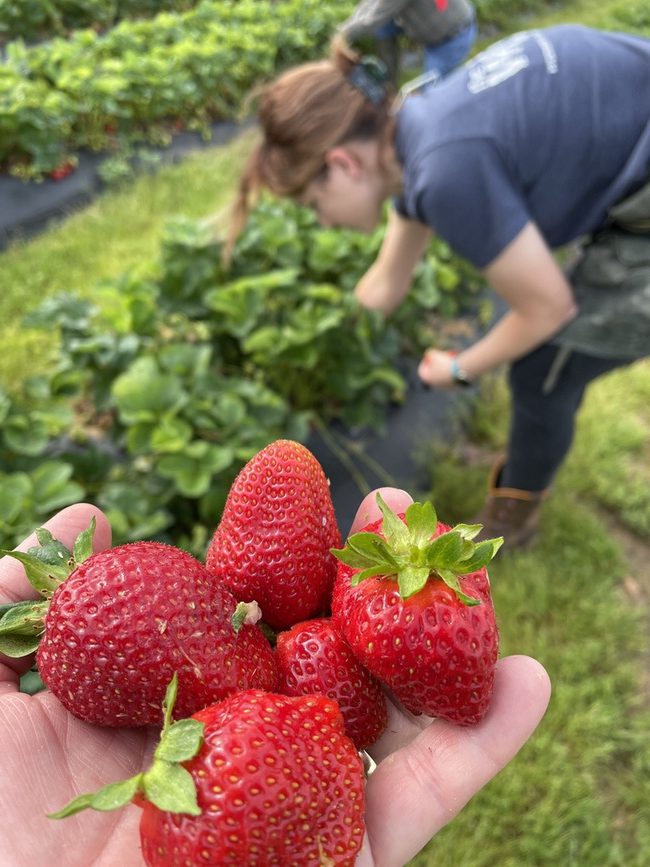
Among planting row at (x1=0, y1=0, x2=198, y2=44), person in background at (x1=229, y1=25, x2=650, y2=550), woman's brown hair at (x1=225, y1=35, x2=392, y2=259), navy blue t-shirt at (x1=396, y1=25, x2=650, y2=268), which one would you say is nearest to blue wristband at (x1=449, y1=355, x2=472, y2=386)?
person in background at (x1=229, y1=25, x2=650, y2=550)

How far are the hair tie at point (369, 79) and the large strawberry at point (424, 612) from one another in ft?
5.24

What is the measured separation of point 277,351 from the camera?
8.04 feet

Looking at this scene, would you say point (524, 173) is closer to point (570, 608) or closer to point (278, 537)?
point (278, 537)

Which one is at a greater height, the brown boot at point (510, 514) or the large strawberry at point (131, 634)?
the large strawberry at point (131, 634)

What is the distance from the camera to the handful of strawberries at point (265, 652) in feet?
2.53

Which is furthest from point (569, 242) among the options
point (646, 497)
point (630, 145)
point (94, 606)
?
point (94, 606)

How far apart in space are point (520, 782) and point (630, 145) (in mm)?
1729

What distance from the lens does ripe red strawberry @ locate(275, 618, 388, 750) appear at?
995 millimetres

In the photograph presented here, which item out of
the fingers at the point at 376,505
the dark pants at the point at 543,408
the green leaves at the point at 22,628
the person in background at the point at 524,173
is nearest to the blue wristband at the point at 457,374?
the person in background at the point at 524,173

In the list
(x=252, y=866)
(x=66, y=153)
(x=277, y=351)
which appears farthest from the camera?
(x=66, y=153)

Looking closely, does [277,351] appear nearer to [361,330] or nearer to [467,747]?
[361,330]

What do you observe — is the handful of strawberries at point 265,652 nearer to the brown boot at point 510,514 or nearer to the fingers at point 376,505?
the fingers at point 376,505

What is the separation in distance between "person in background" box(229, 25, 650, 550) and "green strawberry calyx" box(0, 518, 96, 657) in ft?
A: 4.08

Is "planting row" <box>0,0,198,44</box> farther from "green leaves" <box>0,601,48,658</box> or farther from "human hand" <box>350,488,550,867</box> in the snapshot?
"human hand" <box>350,488,550,867</box>
